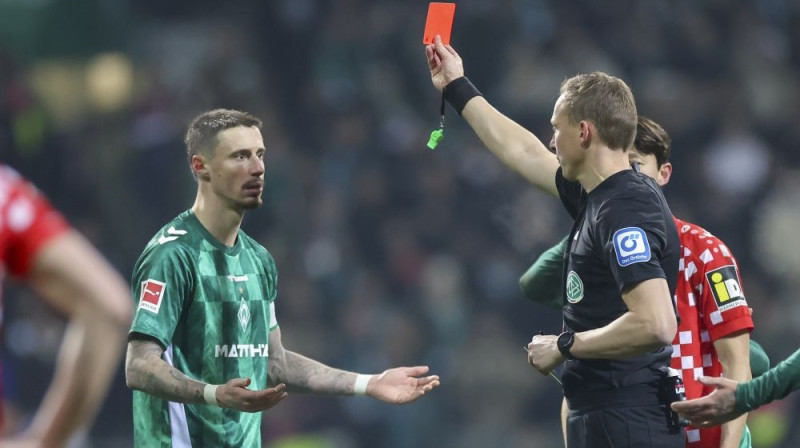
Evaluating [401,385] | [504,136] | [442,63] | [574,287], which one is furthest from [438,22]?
[401,385]

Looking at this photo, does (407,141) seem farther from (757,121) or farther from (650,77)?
(757,121)

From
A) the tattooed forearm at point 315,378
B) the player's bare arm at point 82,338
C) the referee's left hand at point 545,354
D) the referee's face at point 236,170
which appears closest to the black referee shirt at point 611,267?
the referee's left hand at point 545,354

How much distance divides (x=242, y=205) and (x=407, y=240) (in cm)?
592

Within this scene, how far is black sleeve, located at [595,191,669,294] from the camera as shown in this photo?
12.4ft

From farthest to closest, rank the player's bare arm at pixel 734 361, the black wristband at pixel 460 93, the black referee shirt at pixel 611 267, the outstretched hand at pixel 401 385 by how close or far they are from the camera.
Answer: the black wristband at pixel 460 93, the outstretched hand at pixel 401 385, the player's bare arm at pixel 734 361, the black referee shirt at pixel 611 267

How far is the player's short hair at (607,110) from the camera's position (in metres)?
4.07

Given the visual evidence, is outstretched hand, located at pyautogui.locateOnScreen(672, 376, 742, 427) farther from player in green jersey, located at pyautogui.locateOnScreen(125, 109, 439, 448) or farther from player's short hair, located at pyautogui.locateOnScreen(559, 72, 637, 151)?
player in green jersey, located at pyautogui.locateOnScreen(125, 109, 439, 448)

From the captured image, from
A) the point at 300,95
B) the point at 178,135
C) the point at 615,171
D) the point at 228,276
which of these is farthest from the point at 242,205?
the point at 300,95

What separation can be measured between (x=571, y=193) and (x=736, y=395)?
0.93 m

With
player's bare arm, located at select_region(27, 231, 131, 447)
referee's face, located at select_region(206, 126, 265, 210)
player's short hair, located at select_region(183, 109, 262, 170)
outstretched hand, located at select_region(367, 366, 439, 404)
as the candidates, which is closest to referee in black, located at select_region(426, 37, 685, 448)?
outstretched hand, located at select_region(367, 366, 439, 404)

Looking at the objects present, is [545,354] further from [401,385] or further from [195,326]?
[195,326]

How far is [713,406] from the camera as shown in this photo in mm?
3957

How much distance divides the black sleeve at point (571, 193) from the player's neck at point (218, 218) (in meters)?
1.21

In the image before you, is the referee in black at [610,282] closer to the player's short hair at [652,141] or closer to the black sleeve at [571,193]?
the black sleeve at [571,193]
